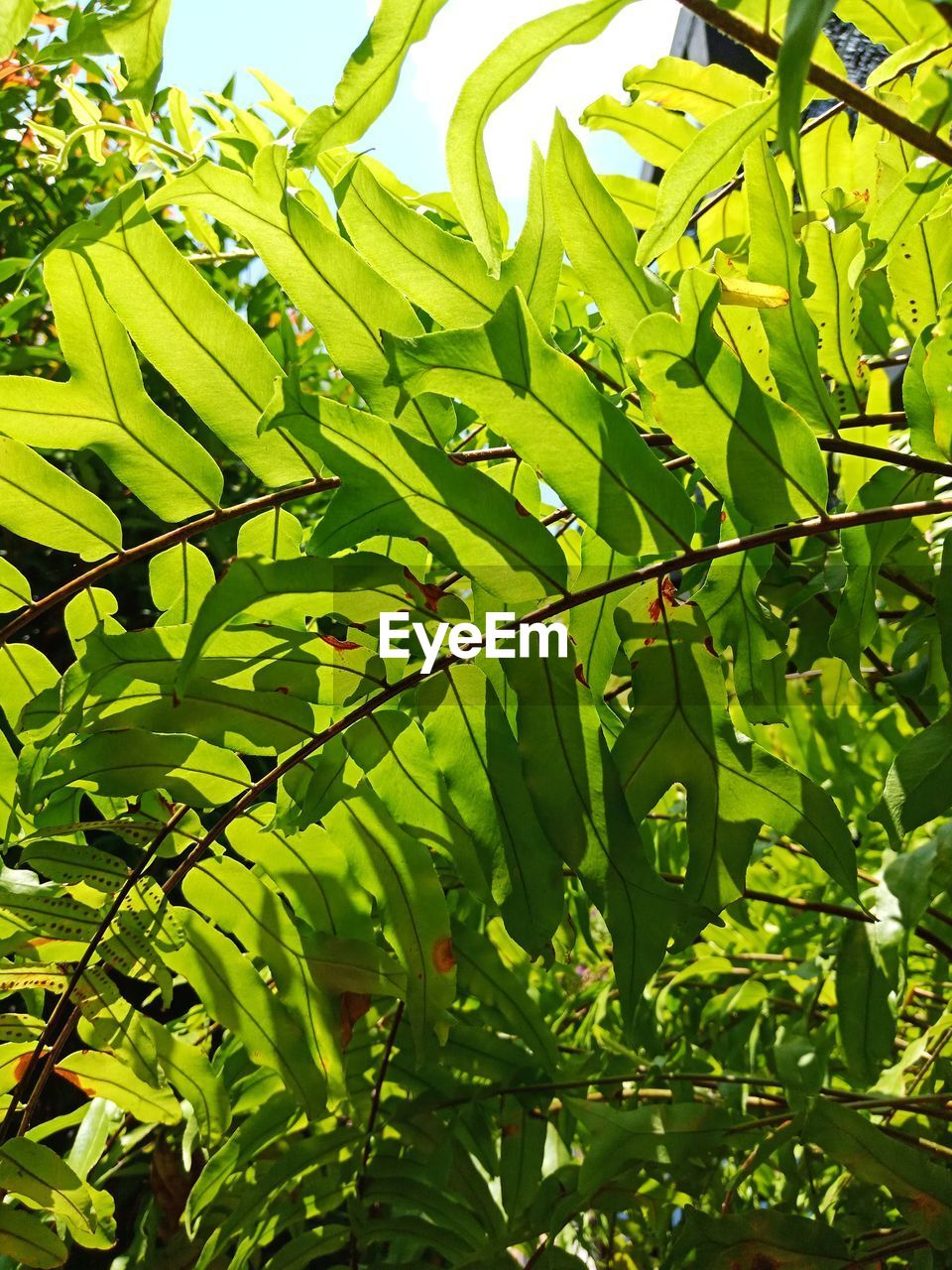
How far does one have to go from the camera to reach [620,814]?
532 millimetres

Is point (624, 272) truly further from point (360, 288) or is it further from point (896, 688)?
point (896, 688)

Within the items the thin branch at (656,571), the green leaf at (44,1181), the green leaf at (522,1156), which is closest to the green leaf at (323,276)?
the thin branch at (656,571)

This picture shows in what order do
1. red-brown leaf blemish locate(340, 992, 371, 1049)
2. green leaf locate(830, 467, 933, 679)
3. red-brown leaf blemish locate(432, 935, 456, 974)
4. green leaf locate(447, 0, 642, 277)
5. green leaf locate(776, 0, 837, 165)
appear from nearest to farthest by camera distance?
green leaf locate(776, 0, 837, 165) → green leaf locate(447, 0, 642, 277) → green leaf locate(830, 467, 933, 679) → red-brown leaf blemish locate(432, 935, 456, 974) → red-brown leaf blemish locate(340, 992, 371, 1049)

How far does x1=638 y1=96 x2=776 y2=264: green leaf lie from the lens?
0.44 metres

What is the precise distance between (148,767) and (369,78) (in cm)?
36

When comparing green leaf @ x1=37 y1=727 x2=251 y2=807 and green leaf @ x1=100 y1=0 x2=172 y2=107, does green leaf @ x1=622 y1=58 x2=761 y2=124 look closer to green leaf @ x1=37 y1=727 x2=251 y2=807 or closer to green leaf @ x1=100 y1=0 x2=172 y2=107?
green leaf @ x1=100 y1=0 x2=172 y2=107

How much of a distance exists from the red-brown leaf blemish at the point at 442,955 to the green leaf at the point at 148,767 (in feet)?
0.49

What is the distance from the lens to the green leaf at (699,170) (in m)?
0.44

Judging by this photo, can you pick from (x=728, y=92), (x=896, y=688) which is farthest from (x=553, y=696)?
(x=728, y=92)

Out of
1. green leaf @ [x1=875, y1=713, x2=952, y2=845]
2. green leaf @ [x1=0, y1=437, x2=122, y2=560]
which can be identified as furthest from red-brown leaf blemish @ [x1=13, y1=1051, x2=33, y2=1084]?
green leaf @ [x1=875, y1=713, x2=952, y2=845]

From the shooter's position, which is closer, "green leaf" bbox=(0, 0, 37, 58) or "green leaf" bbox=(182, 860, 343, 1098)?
"green leaf" bbox=(0, 0, 37, 58)

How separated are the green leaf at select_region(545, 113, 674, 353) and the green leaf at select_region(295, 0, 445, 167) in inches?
3.4

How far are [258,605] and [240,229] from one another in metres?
0.18

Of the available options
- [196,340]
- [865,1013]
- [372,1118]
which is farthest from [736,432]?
[372,1118]
